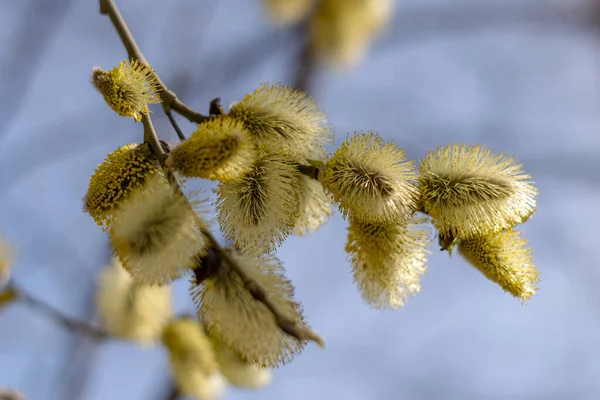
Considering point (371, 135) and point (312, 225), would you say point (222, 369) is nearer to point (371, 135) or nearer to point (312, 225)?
point (312, 225)

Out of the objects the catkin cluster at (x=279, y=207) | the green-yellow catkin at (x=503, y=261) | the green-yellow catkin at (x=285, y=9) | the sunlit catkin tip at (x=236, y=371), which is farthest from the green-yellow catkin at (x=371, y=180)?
the green-yellow catkin at (x=285, y=9)

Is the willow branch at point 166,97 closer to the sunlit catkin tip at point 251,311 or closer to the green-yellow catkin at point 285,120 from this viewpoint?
the green-yellow catkin at point 285,120

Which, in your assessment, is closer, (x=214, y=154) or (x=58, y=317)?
(x=214, y=154)

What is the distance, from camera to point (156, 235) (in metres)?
0.90

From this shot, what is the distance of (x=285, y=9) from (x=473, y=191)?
3.23 meters

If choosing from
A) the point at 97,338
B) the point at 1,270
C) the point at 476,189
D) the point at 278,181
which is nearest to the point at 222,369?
the point at 97,338

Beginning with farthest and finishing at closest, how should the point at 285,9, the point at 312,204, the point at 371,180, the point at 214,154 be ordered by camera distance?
the point at 285,9 < the point at 312,204 < the point at 371,180 < the point at 214,154

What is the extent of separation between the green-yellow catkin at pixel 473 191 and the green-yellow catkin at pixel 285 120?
0.21 m

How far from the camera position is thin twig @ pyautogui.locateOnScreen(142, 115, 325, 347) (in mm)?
885

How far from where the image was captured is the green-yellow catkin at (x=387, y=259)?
1.03 m

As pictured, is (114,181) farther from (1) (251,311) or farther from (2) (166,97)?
(1) (251,311)

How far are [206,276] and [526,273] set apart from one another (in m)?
0.54

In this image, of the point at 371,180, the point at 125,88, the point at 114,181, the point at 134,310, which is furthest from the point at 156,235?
the point at 134,310

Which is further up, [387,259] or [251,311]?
[387,259]
